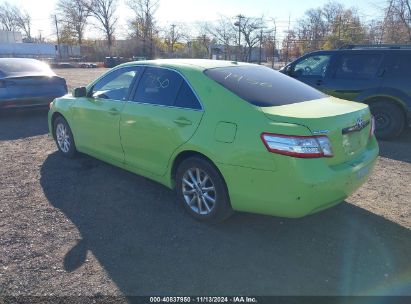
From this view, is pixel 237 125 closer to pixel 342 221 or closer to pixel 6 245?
pixel 342 221

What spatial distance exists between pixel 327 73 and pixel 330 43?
28577 mm

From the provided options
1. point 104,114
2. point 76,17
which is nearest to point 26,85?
point 104,114

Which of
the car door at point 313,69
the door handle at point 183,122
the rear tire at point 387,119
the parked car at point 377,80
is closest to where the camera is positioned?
the door handle at point 183,122

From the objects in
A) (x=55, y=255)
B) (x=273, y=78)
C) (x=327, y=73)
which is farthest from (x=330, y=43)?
(x=55, y=255)

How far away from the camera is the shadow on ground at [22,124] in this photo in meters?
7.26

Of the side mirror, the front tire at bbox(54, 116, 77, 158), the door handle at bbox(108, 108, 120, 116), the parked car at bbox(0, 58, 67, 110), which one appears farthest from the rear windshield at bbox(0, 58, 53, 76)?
the door handle at bbox(108, 108, 120, 116)

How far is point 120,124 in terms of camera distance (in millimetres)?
4184

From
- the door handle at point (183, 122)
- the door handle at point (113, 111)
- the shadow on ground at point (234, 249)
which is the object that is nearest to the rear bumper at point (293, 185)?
the shadow on ground at point (234, 249)

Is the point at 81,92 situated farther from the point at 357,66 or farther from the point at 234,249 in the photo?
the point at 357,66

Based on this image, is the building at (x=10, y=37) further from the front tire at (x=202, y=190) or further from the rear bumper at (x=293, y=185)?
the rear bumper at (x=293, y=185)

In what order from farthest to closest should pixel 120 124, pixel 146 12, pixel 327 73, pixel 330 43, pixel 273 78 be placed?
pixel 146 12, pixel 330 43, pixel 327 73, pixel 120 124, pixel 273 78

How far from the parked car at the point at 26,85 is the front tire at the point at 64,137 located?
121 inches

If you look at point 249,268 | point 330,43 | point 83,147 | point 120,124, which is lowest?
point 249,268

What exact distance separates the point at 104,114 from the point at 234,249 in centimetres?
246
